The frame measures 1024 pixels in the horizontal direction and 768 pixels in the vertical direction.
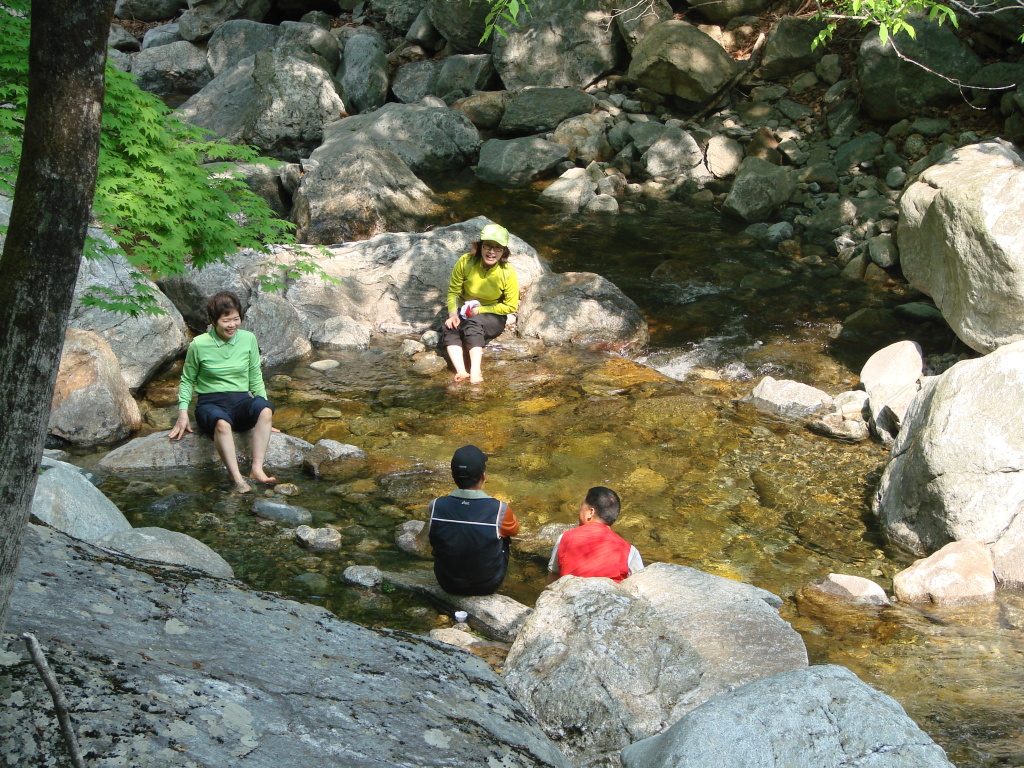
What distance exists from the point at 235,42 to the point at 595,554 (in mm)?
18571

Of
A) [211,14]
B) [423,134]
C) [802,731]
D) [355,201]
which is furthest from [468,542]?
[211,14]

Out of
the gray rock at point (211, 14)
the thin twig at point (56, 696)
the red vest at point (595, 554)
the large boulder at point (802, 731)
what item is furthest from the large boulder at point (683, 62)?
the thin twig at point (56, 696)

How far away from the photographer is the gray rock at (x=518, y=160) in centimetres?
1512

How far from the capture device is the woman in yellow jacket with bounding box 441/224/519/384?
8742mm

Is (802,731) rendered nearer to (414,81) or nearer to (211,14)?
(414,81)

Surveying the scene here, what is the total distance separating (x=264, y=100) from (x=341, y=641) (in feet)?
47.1

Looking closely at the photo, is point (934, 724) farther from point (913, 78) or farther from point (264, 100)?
point (264, 100)

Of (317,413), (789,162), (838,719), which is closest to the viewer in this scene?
(838,719)

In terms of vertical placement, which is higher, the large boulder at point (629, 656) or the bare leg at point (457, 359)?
the bare leg at point (457, 359)

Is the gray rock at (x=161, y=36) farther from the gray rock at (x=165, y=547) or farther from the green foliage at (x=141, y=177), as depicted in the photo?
the gray rock at (x=165, y=547)

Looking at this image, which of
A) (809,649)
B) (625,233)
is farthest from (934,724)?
(625,233)

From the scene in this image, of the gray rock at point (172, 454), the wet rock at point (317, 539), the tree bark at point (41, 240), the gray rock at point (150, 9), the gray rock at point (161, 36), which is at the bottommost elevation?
the wet rock at point (317, 539)

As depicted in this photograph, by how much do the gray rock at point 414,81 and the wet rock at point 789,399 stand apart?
12941 millimetres

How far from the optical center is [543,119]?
16.6 m
